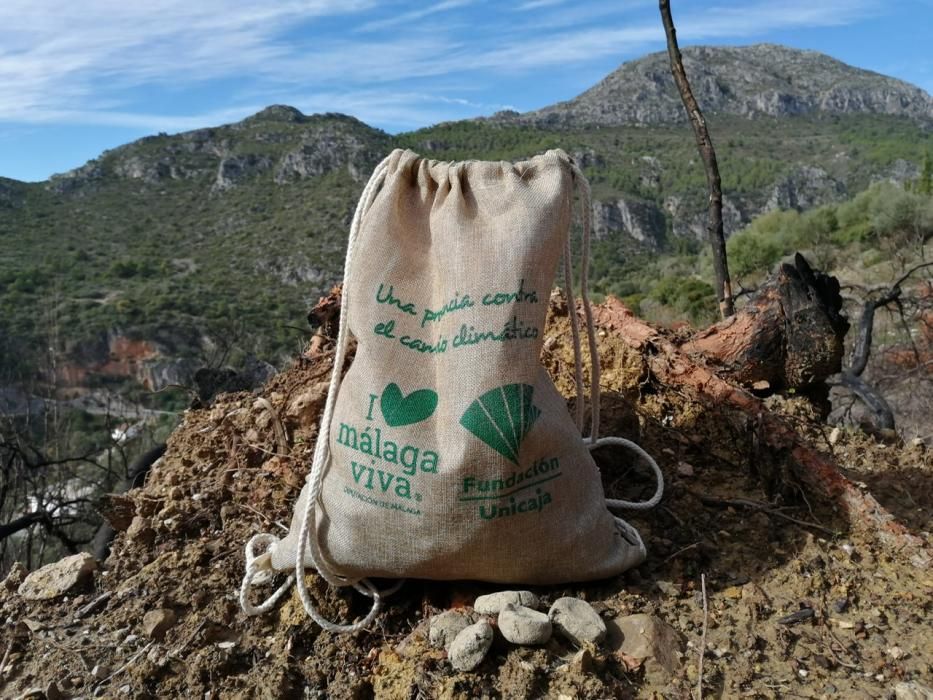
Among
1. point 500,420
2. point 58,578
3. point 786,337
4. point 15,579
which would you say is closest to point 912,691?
point 500,420

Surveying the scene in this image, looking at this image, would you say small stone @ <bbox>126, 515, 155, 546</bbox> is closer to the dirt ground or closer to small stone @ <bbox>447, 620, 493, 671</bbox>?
the dirt ground

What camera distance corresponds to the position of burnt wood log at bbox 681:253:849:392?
3.27 m

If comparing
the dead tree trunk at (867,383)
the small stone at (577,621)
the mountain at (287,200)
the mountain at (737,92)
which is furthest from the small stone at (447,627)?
the mountain at (737,92)

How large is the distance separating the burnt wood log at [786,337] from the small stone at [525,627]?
1946 millimetres

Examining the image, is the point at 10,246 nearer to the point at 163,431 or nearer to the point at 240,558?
the point at 163,431

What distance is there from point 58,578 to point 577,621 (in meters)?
1.61

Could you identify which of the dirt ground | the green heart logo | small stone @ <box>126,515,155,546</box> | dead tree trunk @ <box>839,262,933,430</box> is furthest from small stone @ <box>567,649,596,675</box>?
dead tree trunk @ <box>839,262,933,430</box>

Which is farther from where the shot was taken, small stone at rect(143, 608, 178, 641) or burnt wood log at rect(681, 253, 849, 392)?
burnt wood log at rect(681, 253, 849, 392)

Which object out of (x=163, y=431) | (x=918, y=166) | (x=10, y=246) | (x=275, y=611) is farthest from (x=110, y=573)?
(x=918, y=166)

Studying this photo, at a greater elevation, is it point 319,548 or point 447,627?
point 319,548

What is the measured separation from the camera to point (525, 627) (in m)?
1.60

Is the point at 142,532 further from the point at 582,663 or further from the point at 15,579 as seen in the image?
the point at 582,663

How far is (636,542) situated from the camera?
6.44 ft

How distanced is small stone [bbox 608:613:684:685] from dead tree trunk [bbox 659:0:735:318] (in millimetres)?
3428
